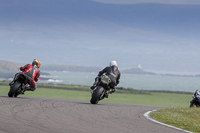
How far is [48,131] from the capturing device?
27.6ft

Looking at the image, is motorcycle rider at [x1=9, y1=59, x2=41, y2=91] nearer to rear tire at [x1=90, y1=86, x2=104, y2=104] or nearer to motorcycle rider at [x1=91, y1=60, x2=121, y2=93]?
motorcycle rider at [x1=91, y1=60, x2=121, y2=93]

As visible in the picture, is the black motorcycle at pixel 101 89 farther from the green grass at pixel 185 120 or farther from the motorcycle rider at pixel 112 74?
the green grass at pixel 185 120

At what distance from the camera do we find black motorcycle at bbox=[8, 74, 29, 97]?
17953 millimetres

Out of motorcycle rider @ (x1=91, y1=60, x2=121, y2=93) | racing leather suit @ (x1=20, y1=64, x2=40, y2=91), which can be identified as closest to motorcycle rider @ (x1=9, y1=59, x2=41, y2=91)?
racing leather suit @ (x1=20, y1=64, x2=40, y2=91)

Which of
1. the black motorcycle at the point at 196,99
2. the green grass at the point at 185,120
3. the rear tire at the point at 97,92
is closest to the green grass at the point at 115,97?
the black motorcycle at the point at 196,99

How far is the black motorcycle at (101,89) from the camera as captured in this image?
54.7ft

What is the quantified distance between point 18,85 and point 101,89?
4396 mm

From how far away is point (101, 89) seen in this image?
54.9 ft

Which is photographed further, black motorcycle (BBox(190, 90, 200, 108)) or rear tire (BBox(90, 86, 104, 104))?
black motorcycle (BBox(190, 90, 200, 108))

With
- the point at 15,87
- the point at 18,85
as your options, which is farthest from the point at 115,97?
the point at 15,87

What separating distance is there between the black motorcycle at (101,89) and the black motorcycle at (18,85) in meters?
3.89

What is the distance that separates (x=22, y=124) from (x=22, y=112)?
8.53 ft

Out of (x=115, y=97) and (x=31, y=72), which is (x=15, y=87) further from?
(x=115, y=97)

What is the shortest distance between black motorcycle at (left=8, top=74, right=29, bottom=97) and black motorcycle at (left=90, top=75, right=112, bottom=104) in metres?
3.89
